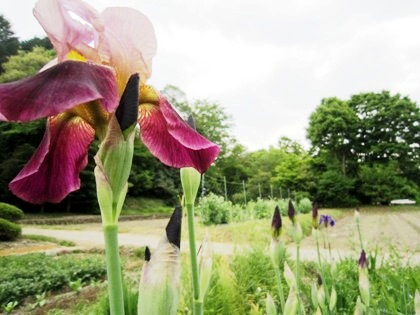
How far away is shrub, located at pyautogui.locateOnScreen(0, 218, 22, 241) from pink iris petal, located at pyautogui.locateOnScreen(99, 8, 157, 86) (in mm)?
10972

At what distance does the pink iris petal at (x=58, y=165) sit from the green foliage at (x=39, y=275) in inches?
175

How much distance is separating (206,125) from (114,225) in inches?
1322

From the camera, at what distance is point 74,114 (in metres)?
0.47

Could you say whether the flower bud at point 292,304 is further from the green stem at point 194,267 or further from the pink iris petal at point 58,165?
the pink iris petal at point 58,165

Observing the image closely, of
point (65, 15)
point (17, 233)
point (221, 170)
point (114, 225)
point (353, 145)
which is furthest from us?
point (221, 170)

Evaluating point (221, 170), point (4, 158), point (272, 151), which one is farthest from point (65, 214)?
point (272, 151)

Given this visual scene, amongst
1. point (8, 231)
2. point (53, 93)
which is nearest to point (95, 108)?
point (53, 93)

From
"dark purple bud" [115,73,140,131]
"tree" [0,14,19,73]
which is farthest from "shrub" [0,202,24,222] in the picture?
"tree" [0,14,19,73]

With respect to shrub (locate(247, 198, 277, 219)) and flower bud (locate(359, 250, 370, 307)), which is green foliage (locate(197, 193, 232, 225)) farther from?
flower bud (locate(359, 250, 370, 307))

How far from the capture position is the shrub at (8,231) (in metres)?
10.0

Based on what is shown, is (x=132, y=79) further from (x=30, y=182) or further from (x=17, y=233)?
(x=17, y=233)

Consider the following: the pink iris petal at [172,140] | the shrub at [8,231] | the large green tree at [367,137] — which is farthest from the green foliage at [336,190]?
the pink iris petal at [172,140]

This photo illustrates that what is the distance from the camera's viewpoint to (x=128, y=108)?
0.37 meters

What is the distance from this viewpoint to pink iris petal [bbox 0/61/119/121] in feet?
1.15
